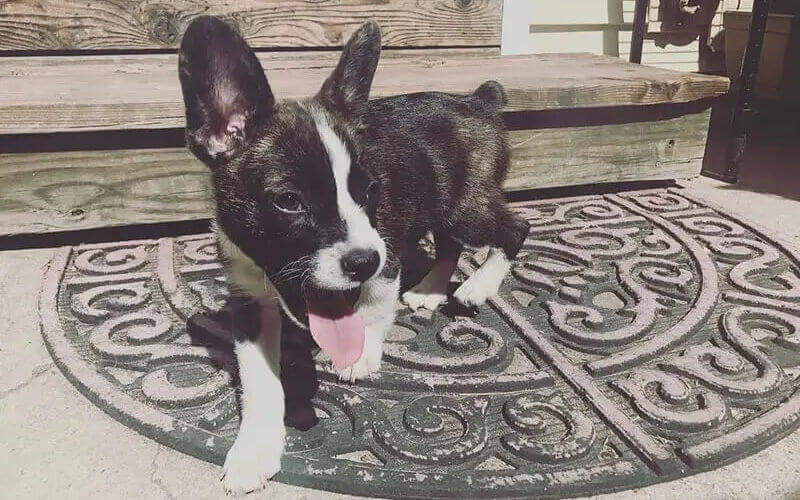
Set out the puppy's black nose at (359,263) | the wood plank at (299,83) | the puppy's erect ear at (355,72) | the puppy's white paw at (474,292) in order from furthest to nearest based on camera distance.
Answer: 1. the wood plank at (299,83)
2. the puppy's white paw at (474,292)
3. the puppy's erect ear at (355,72)
4. the puppy's black nose at (359,263)

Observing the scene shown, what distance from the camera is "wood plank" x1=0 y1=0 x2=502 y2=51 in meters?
4.19

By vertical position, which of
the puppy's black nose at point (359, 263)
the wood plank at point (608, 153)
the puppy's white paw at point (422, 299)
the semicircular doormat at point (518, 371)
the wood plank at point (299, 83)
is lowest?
the puppy's white paw at point (422, 299)

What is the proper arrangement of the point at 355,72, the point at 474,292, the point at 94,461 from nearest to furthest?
the point at 94,461 → the point at 355,72 → the point at 474,292

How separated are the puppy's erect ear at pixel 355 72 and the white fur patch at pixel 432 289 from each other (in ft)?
3.12

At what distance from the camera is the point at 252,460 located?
198 centimetres

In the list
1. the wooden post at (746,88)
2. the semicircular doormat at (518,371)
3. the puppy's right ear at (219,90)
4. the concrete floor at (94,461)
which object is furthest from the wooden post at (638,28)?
the puppy's right ear at (219,90)

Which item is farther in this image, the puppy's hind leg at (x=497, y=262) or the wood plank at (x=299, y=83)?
the wood plank at (x=299, y=83)

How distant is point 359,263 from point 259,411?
601 millimetres

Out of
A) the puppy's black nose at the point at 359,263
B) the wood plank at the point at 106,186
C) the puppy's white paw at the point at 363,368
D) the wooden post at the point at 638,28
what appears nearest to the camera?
the puppy's black nose at the point at 359,263

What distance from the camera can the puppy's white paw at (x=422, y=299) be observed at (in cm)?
299

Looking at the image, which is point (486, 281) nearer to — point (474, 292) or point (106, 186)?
point (474, 292)

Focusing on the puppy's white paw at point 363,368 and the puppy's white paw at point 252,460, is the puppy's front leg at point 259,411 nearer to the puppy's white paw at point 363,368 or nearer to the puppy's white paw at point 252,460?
the puppy's white paw at point 252,460

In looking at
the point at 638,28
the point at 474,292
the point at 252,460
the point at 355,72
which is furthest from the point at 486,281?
the point at 638,28

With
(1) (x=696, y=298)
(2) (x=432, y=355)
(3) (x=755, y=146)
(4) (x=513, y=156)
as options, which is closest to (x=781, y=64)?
(3) (x=755, y=146)
